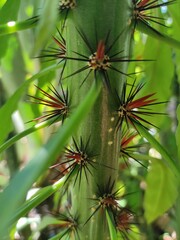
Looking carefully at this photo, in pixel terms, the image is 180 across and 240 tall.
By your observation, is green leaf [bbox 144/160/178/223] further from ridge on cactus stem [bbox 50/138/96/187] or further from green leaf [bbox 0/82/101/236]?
green leaf [bbox 0/82/101/236]

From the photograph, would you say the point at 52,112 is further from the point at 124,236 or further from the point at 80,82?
the point at 124,236

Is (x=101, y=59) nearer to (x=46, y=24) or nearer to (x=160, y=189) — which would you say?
(x=46, y=24)

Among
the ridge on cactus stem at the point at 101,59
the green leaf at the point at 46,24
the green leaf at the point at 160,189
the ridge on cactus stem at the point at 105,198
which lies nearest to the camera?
the green leaf at the point at 46,24

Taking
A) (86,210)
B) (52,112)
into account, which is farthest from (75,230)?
(52,112)

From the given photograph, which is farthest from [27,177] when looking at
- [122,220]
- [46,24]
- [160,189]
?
[160,189]

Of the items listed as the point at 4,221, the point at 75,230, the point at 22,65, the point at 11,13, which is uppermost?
the point at 22,65

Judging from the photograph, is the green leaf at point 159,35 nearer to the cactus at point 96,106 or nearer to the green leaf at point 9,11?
the cactus at point 96,106

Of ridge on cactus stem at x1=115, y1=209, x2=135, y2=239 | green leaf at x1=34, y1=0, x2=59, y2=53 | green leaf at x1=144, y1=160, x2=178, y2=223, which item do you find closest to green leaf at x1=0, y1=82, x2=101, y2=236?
green leaf at x1=34, y1=0, x2=59, y2=53

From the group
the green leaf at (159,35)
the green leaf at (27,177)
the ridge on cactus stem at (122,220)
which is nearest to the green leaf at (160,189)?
the ridge on cactus stem at (122,220)
